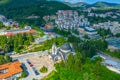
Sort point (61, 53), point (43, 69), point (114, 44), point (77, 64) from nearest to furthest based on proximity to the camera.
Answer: point (77, 64) → point (43, 69) → point (61, 53) → point (114, 44)

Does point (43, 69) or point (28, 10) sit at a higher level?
point (28, 10)

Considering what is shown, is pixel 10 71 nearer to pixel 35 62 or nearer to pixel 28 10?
pixel 35 62

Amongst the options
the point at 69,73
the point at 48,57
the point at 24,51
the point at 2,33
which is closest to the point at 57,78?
the point at 69,73

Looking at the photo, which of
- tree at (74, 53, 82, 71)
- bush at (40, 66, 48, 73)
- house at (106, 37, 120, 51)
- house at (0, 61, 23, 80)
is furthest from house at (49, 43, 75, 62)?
house at (106, 37, 120, 51)

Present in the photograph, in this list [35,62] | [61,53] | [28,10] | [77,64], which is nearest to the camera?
[77,64]

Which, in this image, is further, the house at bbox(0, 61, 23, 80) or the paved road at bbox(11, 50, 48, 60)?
the paved road at bbox(11, 50, 48, 60)

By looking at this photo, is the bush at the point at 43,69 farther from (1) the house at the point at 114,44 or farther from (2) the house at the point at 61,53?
(1) the house at the point at 114,44

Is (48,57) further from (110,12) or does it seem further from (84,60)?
(110,12)

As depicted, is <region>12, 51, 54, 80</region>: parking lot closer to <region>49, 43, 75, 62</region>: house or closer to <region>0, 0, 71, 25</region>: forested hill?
<region>49, 43, 75, 62</region>: house

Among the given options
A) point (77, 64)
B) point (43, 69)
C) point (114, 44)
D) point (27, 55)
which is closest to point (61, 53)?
point (43, 69)
